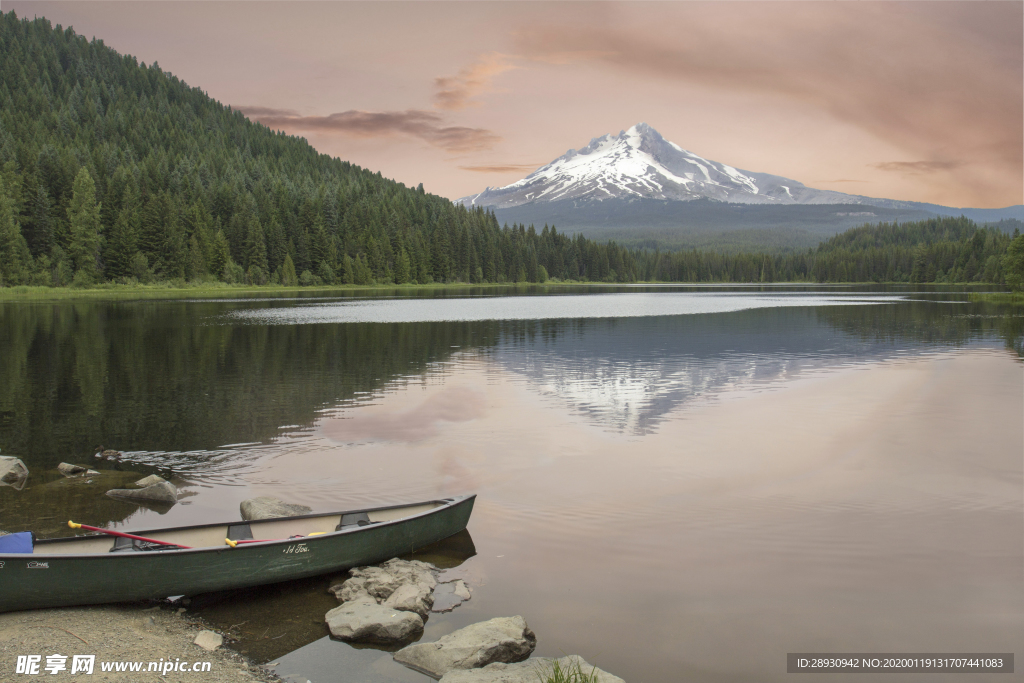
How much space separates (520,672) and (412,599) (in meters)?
2.97

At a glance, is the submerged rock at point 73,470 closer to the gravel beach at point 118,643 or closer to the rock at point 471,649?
the gravel beach at point 118,643

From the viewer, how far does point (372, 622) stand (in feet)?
37.9

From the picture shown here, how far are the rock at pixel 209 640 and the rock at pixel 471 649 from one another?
114 inches

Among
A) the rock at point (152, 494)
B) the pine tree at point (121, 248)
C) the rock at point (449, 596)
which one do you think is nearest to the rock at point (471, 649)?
the rock at point (449, 596)

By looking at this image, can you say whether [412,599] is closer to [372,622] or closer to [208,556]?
[372,622]

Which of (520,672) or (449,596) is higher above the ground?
(520,672)

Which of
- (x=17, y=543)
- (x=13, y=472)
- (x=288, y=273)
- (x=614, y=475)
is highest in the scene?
(x=288, y=273)

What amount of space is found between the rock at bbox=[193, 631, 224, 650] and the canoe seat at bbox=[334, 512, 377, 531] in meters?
3.18

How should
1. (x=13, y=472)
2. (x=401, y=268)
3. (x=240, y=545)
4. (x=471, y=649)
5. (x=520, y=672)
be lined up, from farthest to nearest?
1. (x=401, y=268)
2. (x=13, y=472)
3. (x=240, y=545)
4. (x=471, y=649)
5. (x=520, y=672)

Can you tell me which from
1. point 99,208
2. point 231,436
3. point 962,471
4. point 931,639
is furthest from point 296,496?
point 99,208

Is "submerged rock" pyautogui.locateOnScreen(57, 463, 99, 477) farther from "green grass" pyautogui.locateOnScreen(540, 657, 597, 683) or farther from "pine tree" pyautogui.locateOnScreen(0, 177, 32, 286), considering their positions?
"pine tree" pyautogui.locateOnScreen(0, 177, 32, 286)

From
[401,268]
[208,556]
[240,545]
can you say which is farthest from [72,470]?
[401,268]

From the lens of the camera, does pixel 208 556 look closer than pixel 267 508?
Yes

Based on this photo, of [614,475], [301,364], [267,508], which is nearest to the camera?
[267,508]
